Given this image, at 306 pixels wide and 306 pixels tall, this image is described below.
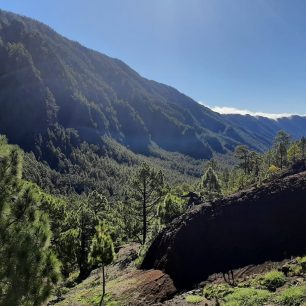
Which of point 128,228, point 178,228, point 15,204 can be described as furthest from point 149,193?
point 15,204

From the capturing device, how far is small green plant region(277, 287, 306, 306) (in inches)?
810

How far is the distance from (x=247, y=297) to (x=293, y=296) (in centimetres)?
285

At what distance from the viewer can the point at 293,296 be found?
2094 centimetres

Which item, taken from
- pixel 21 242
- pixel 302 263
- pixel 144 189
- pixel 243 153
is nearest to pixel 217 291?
pixel 302 263

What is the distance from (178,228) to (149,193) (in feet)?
81.4

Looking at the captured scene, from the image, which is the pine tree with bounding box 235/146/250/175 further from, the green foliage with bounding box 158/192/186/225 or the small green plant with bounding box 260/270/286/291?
the small green plant with bounding box 260/270/286/291

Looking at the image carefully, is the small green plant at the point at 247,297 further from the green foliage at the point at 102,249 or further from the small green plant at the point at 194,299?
the green foliage at the point at 102,249

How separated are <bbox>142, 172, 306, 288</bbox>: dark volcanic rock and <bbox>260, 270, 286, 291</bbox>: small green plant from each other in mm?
4723

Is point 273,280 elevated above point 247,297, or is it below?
above

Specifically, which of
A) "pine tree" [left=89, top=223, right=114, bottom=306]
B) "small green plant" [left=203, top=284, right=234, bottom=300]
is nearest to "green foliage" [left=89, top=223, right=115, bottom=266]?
"pine tree" [left=89, top=223, right=114, bottom=306]

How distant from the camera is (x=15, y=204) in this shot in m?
15.3

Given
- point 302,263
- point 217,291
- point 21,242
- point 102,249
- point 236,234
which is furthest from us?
point 102,249

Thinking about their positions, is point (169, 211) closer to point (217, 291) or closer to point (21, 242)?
point (217, 291)

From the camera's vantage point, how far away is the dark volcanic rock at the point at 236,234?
3103 cm
